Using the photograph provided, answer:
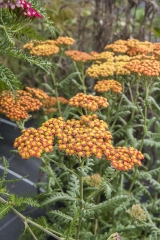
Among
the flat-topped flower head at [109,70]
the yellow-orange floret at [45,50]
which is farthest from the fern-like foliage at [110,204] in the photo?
the yellow-orange floret at [45,50]

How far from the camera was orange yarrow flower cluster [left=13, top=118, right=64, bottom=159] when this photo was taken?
133 cm

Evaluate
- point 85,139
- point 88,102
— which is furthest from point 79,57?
point 85,139

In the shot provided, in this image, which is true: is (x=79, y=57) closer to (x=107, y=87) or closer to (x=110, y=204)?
(x=107, y=87)

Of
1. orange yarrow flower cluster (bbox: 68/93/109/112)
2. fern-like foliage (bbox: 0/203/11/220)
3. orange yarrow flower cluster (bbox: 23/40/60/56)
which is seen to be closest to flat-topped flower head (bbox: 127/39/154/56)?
orange yarrow flower cluster (bbox: 23/40/60/56)

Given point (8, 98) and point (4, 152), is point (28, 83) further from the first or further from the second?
point (8, 98)

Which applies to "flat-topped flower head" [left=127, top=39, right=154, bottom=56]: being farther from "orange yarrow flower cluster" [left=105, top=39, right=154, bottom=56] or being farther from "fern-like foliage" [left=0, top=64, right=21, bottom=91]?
"fern-like foliage" [left=0, top=64, right=21, bottom=91]

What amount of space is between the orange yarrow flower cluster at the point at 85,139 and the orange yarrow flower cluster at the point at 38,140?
35 mm

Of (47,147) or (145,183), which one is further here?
(145,183)

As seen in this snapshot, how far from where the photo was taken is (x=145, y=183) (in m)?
2.77

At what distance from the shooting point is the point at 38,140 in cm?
138

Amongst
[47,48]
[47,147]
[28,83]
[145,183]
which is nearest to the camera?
[47,147]

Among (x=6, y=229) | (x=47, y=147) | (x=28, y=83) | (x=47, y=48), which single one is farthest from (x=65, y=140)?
(x=28, y=83)

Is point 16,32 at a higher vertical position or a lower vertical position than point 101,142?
higher

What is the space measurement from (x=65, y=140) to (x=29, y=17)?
0.50 meters
